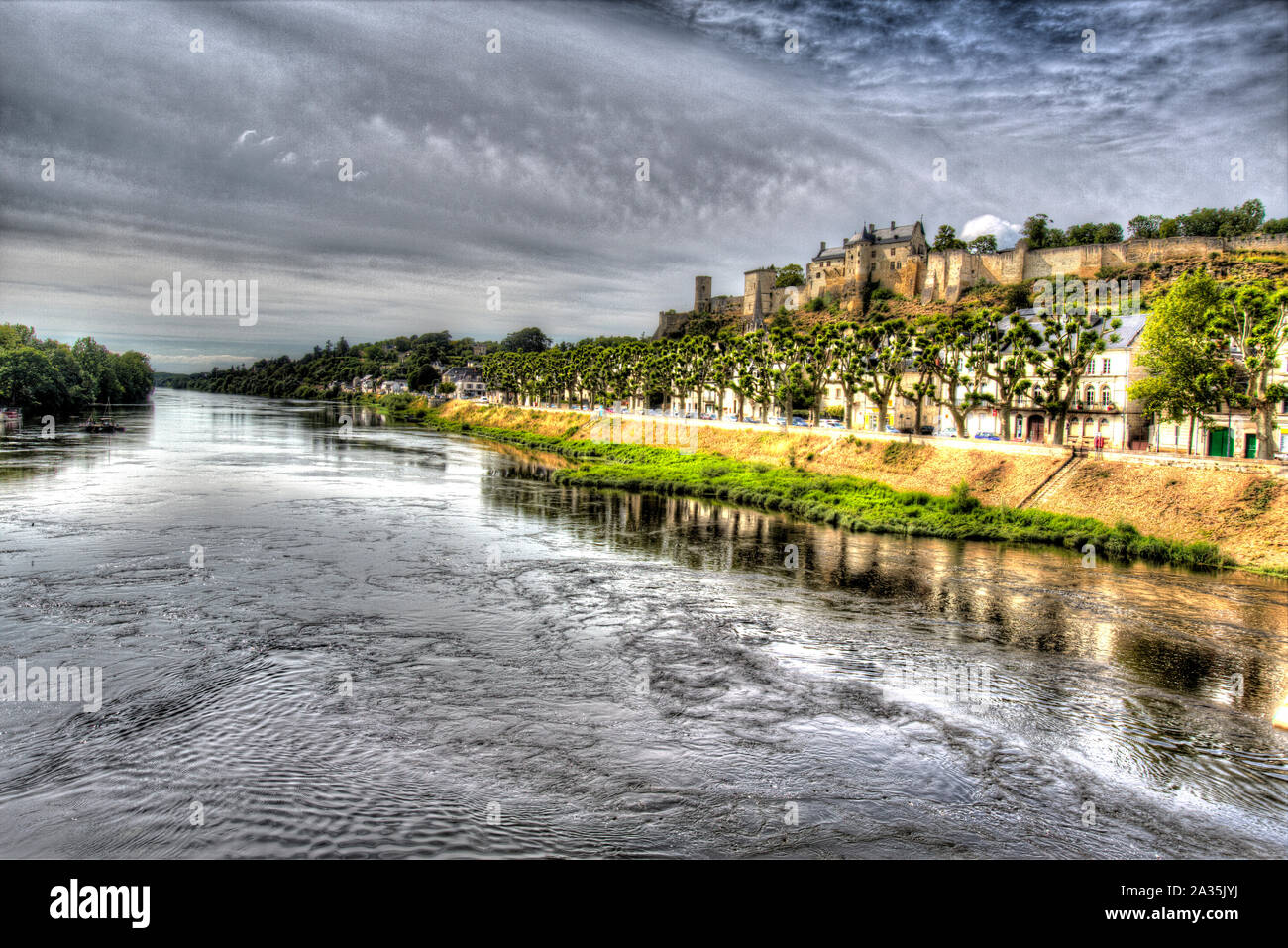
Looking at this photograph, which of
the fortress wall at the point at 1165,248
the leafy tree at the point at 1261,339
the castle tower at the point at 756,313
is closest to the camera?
the leafy tree at the point at 1261,339

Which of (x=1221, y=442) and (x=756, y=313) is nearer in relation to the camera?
(x=1221, y=442)

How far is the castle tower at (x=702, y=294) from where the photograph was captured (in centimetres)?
14988

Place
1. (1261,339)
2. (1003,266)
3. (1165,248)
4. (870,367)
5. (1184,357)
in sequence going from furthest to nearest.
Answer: (1003,266)
(1165,248)
(870,367)
(1184,357)
(1261,339)

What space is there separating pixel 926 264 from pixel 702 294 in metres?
46.5

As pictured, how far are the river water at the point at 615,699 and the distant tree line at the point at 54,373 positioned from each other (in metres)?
58.2

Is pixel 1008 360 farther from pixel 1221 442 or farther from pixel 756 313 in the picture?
pixel 756 313

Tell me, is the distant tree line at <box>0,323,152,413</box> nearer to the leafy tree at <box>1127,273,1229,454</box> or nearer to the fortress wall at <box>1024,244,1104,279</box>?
the leafy tree at <box>1127,273,1229,454</box>

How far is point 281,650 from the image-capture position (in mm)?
16062

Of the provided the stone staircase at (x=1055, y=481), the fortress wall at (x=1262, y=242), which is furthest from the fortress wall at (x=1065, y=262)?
the stone staircase at (x=1055, y=481)

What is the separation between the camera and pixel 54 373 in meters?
79.6

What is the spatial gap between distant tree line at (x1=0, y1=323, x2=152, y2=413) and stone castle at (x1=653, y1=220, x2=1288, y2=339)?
89259mm

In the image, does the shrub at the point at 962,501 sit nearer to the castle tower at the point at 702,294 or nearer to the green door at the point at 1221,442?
the green door at the point at 1221,442

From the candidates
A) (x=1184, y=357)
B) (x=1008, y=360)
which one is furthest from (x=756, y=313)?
(x=1184, y=357)

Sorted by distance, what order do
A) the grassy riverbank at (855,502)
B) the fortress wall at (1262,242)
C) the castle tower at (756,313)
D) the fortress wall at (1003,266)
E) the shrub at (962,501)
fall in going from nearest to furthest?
1. the grassy riverbank at (855,502)
2. the shrub at (962,501)
3. the fortress wall at (1262,242)
4. the fortress wall at (1003,266)
5. the castle tower at (756,313)
